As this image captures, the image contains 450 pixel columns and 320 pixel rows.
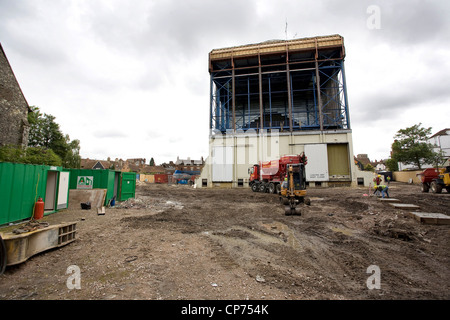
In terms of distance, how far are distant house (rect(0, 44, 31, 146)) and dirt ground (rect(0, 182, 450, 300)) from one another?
52.5ft

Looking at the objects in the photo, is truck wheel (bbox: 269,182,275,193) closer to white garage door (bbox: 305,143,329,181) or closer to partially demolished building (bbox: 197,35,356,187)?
partially demolished building (bbox: 197,35,356,187)

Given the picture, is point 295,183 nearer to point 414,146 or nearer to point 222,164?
point 222,164

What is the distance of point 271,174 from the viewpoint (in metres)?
18.4

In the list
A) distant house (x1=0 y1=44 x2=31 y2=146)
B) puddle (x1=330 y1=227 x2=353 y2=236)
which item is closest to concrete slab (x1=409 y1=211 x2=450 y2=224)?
puddle (x1=330 y1=227 x2=353 y2=236)

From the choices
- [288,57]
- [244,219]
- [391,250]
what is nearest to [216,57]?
[288,57]

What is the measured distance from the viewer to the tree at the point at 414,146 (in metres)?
32.4

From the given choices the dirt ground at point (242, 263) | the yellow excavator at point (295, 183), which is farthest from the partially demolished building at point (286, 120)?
the dirt ground at point (242, 263)

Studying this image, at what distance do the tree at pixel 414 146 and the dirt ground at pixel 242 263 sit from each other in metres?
36.3

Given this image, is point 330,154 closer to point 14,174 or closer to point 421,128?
point 421,128

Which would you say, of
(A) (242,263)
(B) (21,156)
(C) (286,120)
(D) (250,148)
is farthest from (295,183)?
(C) (286,120)

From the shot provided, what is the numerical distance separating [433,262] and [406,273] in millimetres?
1032

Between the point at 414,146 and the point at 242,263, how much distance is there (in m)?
43.2

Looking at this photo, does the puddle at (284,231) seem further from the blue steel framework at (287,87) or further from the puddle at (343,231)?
the blue steel framework at (287,87)

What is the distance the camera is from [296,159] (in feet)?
51.4
